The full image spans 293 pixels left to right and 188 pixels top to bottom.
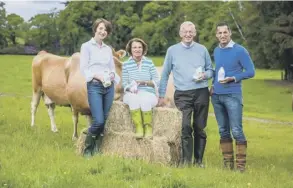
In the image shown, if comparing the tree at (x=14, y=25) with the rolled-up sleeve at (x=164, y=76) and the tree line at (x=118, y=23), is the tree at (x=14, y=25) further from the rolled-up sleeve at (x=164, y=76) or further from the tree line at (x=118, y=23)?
the rolled-up sleeve at (x=164, y=76)

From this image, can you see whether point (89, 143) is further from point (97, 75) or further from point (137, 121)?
point (97, 75)

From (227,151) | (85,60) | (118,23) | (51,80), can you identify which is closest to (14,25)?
(118,23)

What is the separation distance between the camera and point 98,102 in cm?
820

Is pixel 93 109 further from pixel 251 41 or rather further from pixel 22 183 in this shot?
pixel 251 41

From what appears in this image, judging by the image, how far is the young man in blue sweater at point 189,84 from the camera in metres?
8.05

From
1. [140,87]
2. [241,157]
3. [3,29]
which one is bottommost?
[241,157]

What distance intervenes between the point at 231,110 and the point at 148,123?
4.22 ft

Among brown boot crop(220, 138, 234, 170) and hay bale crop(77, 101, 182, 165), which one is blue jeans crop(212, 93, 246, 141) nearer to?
brown boot crop(220, 138, 234, 170)

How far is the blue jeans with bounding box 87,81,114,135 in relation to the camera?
8.18 metres

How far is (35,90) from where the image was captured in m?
12.8

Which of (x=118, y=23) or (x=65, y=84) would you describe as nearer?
(x=65, y=84)

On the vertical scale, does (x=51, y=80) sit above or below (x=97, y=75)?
below

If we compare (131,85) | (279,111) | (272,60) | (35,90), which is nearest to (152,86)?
(131,85)

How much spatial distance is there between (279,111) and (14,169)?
18982 mm
